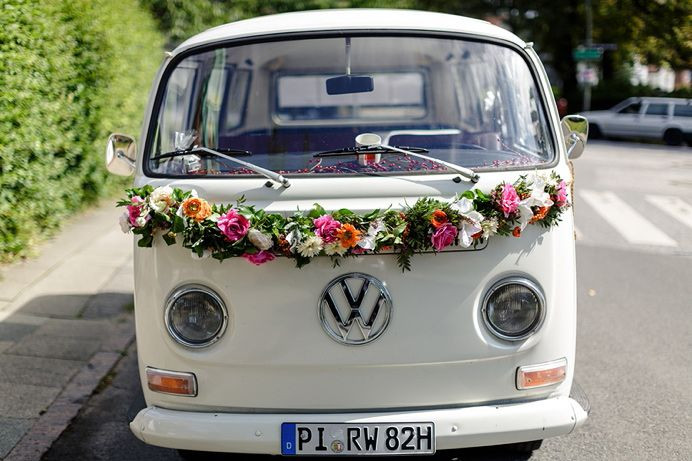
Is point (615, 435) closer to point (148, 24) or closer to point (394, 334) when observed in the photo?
point (394, 334)

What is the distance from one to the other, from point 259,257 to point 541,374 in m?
1.21

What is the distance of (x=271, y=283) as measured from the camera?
330 centimetres

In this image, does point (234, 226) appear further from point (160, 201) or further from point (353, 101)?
point (353, 101)

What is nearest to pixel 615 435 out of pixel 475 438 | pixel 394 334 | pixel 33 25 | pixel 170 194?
pixel 475 438

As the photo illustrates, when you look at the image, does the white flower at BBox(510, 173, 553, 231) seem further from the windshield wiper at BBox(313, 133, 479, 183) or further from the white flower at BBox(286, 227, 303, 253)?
the white flower at BBox(286, 227, 303, 253)

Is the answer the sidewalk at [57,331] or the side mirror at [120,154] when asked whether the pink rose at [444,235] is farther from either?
the sidewalk at [57,331]

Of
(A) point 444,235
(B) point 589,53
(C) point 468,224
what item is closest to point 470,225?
(C) point 468,224

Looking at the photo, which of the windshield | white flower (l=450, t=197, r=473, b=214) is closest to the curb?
the windshield

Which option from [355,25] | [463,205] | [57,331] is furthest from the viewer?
[57,331]

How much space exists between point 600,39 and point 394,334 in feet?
122

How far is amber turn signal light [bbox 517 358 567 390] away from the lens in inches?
132

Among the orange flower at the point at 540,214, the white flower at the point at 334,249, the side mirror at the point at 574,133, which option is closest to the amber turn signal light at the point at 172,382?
the white flower at the point at 334,249

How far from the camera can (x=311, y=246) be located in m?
3.19

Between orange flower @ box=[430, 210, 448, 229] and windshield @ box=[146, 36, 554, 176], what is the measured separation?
36 centimetres
